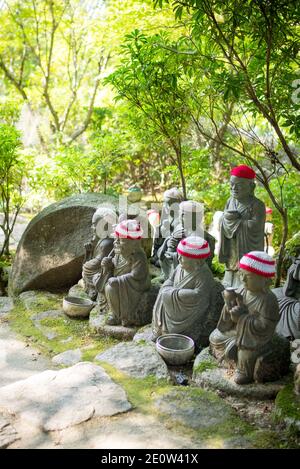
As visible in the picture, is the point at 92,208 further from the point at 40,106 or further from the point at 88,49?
the point at 40,106

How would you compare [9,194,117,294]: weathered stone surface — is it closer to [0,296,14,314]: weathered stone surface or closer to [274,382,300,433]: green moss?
[0,296,14,314]: weathered stone surface

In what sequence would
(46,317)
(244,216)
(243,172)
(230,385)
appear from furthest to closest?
(46,317) < (244,216) < (243,172) < (230,385)

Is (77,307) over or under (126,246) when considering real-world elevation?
under

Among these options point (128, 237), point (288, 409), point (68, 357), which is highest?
point (128, 237)

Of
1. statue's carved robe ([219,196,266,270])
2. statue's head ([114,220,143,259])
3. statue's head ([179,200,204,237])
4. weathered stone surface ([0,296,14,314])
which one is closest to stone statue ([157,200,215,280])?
statue's head ([179,200,204,237])

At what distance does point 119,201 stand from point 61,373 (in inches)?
159

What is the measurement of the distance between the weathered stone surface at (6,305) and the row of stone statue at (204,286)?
4.79 feet

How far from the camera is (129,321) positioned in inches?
259

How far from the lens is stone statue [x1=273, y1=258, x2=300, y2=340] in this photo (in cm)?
610

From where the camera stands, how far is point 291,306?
6266mm

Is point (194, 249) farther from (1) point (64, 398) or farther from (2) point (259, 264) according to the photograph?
(1) point (64, 398)

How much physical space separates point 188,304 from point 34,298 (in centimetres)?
350

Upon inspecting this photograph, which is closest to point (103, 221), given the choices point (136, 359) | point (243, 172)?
point (243, 172)
